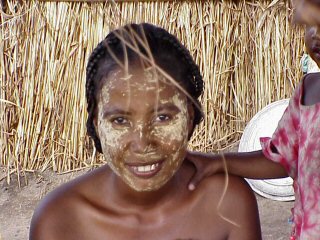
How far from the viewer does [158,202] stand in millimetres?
1847

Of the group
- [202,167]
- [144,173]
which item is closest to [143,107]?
[144,173]

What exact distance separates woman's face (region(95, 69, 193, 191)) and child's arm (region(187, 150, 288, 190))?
0.49ft

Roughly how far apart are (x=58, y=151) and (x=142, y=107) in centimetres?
226

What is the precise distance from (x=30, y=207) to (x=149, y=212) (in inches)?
79.2

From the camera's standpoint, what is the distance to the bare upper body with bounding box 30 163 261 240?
1.85 m

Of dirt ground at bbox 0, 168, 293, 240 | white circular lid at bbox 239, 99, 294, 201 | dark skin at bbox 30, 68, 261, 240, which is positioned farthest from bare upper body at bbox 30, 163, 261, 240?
white circular lid at bbox 239, 99, 294, 201

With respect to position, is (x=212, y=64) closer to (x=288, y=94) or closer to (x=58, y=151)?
(x=288, y=94)

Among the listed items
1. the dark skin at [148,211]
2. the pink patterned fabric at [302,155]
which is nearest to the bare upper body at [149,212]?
the dark skin at [148,211]

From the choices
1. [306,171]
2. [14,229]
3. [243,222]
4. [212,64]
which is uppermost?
[212,64]

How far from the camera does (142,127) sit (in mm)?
1680

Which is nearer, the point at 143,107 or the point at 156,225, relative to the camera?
the point at 143,107

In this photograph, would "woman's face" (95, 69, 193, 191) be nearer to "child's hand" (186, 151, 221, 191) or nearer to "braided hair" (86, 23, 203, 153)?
"braided hair" (86, 23, 203, 153)

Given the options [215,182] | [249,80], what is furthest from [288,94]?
[215,182]

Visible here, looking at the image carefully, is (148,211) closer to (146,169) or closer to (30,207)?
(146,169)
